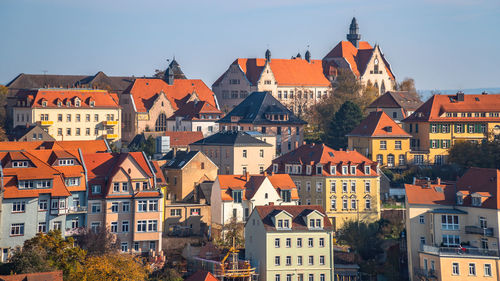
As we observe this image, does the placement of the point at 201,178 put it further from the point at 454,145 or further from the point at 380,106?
the point at 380,106

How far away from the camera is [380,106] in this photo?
107 metres

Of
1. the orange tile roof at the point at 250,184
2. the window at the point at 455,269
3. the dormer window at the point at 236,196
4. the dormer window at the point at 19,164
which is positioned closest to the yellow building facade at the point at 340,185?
the orange tile roof at the point at 250,184

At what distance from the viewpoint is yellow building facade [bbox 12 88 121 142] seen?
4215 inches

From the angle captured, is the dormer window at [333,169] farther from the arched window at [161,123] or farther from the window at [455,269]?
the arched window at [161,123]

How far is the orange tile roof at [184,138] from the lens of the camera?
333 feet

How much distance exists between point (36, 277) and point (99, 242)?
9.51 meters

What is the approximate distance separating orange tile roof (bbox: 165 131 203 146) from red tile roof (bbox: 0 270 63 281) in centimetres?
4872

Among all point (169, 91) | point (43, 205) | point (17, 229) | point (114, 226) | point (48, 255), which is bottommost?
point (48, 255)

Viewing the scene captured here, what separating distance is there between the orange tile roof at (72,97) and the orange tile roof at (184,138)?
1263cm

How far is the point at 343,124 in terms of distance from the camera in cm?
9700

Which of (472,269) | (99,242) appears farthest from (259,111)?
(472,269)

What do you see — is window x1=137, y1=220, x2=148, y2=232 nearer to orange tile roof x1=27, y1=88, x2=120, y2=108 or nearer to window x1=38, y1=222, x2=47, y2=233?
window x1=38, y1=222, x2=47, y2=233

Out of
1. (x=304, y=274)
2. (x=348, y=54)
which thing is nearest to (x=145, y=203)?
(x=304, y=274)

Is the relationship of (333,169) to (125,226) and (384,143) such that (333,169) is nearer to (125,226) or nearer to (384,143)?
(384,143)
